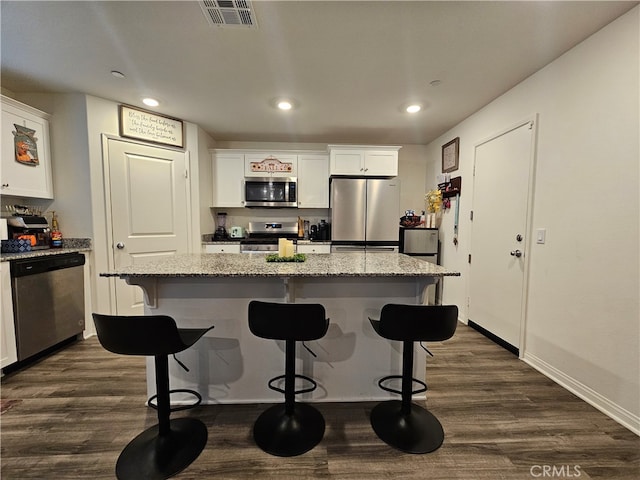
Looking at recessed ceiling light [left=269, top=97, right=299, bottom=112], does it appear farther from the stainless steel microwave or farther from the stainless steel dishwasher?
the stainless steel dishwasher

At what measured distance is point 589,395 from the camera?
183 cm

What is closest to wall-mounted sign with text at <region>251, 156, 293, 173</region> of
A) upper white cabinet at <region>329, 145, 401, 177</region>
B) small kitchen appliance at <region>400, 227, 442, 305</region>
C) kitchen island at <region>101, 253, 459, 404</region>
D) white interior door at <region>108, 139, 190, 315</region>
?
upper white cabinet at <region>329, 145, 401, 177</region>

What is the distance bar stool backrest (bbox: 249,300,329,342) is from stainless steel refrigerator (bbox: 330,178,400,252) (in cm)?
242

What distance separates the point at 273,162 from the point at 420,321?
3290mm

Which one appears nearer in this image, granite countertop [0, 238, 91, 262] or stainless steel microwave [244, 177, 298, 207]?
granite countertop [0, 238, 91, 262]

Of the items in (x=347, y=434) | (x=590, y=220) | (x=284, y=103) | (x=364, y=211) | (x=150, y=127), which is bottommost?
(x=347, y=434)

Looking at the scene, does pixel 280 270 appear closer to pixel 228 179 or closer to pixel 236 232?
pixel 236 232

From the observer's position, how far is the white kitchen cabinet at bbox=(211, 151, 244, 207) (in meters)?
3.96

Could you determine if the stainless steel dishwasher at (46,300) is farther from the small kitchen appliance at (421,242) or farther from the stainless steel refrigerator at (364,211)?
the small kitchen appliance at (421,242)

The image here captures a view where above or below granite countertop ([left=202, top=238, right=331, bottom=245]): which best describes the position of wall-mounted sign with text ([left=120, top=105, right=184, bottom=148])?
above

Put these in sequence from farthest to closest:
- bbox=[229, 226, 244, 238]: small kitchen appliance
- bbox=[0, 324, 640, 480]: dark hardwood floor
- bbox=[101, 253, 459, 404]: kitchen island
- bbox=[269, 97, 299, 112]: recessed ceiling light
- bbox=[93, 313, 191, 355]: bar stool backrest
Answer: bbox=[229, 226, 244, 238]: small kitchen appliance → bbox=[269, 97, 299, 112]: recessed ceiling light → bbox=[101, 253, 459, 404]: kitchen island → bbox=[0, 324, 640, 480]: dark hardwood floor → bbox=[93, 313, 191, 355]: bar stool backrest

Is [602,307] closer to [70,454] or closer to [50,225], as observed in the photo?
[70,454]

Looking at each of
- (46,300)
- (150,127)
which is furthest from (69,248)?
(150,127)

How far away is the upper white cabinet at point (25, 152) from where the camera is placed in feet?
7.64
